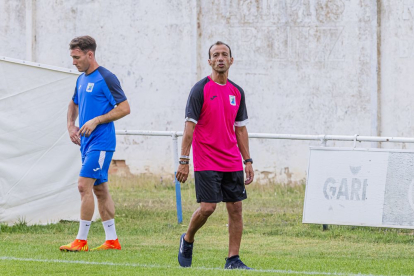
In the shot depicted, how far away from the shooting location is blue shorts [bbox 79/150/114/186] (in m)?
8.90

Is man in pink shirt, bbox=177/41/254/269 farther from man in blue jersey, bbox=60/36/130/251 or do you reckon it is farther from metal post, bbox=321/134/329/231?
metal post, bbox=321/134/329/231

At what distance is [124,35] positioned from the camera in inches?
806

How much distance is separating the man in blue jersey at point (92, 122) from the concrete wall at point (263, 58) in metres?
10.7

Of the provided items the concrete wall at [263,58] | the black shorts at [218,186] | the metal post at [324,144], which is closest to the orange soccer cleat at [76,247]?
the black shorts at [218,186]

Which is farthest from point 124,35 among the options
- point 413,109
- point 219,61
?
point 219,61

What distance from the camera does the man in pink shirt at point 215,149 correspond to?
765 cm

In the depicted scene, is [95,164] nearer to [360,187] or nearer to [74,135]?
[74,135]

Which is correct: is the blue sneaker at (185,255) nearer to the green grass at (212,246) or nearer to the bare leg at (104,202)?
the green grass at (212,246)

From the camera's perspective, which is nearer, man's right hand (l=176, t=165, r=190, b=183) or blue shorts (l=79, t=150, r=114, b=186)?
man's right hand (l=176, t=165, r=190, b=183)

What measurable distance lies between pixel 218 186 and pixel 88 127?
1.82 meters

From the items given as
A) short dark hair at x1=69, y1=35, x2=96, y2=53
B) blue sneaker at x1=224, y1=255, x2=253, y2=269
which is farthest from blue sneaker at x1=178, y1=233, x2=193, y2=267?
short dark hair at x1=69, y1=35, x2=96, y2=53

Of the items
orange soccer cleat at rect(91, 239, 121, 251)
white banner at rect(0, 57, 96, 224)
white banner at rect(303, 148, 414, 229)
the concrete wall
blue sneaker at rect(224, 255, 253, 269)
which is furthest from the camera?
the concrete wall

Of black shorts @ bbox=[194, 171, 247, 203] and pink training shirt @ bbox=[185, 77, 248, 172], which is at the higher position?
pink training shirt @ bbox=[185, 77, 248, 172]

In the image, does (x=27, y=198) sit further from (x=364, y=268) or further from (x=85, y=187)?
(x=364, y=268)
